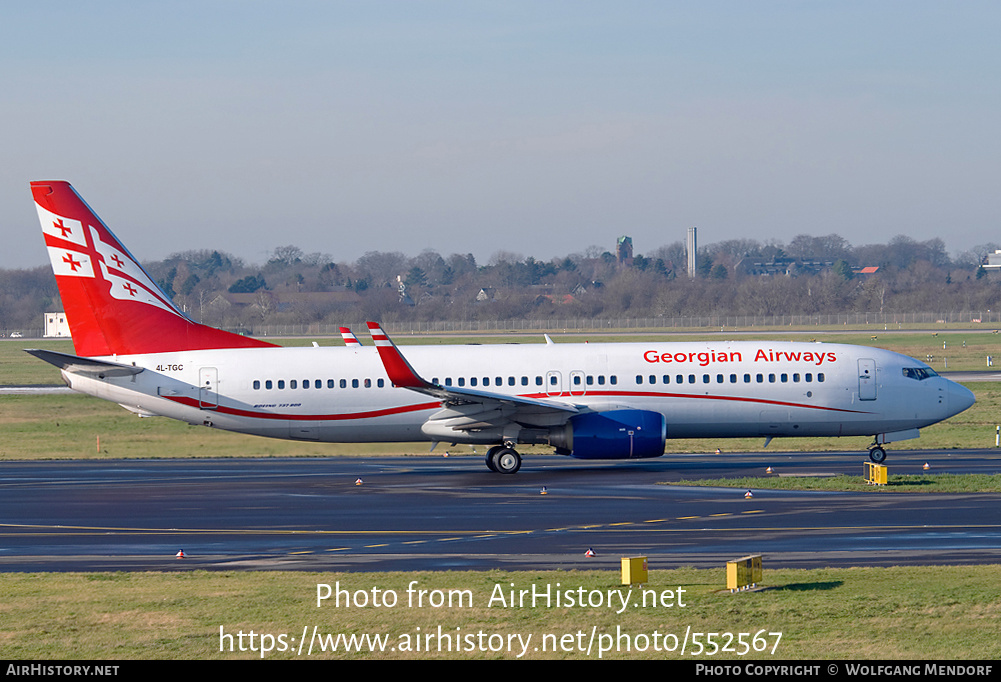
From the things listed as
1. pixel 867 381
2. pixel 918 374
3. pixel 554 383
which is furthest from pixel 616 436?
pixel 918 374

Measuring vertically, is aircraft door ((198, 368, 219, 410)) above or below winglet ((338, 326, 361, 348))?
below

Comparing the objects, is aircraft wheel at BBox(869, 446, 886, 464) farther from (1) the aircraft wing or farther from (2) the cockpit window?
(1) the aircraft wing

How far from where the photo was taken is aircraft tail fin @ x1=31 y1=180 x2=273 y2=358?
37.7m

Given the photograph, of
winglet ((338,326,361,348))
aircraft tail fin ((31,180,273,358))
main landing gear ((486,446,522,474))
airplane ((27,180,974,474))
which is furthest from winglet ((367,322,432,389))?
aircraft tail fin ((31,180,273,358))

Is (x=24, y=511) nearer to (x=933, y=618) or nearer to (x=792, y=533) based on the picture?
(x=792, y=533)

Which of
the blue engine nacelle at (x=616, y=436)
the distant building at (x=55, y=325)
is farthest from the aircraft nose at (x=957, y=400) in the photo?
the distant building at (x=55, y=325)

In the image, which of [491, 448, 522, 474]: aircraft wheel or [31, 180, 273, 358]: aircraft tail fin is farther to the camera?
[31, 180, 273, 358]: aircraft tail fin

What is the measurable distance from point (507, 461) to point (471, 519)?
31.7ft

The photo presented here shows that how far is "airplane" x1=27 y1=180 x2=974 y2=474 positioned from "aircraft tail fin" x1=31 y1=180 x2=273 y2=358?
0.13ft

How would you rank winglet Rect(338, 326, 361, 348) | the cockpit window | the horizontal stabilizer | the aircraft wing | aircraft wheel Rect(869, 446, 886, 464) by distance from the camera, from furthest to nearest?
1. the cockpit window
2. aircraft wheel Rect(869, 446, 886, 464)
3. the horizontal stabilizer
4. winglet Rect(338, 326, 361, 348)
5. the aircraft wing

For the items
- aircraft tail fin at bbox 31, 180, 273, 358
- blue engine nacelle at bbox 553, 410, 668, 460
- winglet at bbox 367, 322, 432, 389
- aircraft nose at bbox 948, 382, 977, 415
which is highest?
aircraft tail fin at bbox 31, 180, 273, 358

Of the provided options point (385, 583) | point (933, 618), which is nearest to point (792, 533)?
point (933, 618)

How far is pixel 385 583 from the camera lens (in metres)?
19.4
